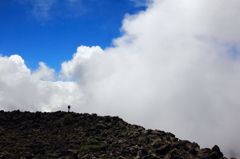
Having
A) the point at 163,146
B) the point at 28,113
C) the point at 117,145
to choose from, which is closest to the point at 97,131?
the point at 117,145

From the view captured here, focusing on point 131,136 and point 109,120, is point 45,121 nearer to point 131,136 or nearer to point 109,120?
point 109,120

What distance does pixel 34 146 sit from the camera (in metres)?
25.2

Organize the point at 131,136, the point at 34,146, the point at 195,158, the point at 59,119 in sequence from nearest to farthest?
the point at 195,158, the point at 34,146, the point at 131,136, the point at 59,119

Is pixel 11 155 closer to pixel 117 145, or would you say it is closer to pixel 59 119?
pixel 117 145

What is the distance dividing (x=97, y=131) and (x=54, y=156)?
12610mm

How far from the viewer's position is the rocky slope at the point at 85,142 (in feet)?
63.8

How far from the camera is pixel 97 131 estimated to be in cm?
3244

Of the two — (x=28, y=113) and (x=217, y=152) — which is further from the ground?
(x=28, y=113)

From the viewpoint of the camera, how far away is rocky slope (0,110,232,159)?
19.4 m

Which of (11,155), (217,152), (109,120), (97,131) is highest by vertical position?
(109,120)

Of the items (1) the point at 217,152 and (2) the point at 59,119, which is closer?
(1) the point at 217,152

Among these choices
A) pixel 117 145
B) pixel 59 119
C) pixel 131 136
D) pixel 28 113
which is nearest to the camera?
pixel 117 145

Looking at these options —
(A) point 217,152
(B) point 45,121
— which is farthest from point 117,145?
(B) point 45,121

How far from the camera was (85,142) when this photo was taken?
2608 centimetres
